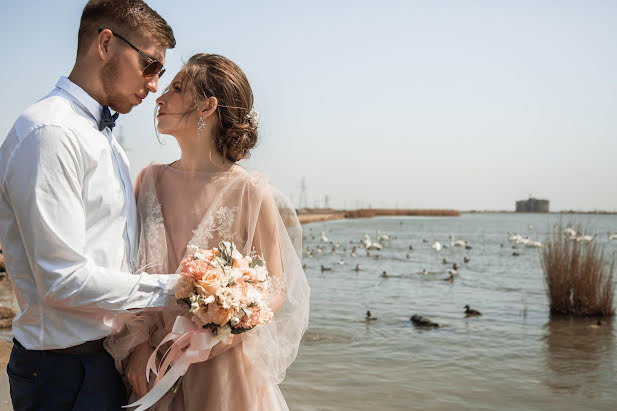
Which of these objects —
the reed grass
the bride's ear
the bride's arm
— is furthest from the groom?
the reed grass

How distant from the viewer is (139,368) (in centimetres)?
238

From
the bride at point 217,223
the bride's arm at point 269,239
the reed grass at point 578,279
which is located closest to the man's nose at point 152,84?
the bride at point 217,223

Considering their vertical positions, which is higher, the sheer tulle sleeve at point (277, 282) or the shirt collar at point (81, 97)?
the shirt collar at point (81, 97)

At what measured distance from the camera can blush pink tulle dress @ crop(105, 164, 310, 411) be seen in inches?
99.3

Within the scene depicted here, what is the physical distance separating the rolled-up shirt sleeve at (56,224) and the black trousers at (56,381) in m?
0.27

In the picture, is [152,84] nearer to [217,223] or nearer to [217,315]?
[217,223]

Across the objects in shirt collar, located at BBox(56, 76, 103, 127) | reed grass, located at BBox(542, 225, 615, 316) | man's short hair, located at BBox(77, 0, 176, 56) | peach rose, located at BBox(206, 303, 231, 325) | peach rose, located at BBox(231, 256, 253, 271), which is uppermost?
man's short hair, located at BBox(77, 0, 176, 56)

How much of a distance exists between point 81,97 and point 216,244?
2.77 feet

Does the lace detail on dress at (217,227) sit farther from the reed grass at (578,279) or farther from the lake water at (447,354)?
the reed grass at (578,279)

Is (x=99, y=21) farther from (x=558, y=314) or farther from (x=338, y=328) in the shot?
(x=558, y=314)

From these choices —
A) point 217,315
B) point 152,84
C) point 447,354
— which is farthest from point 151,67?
point 447,354

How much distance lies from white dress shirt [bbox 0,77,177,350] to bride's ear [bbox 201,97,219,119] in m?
0.46

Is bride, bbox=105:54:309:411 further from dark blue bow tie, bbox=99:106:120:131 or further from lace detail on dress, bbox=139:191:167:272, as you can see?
dark blue bow tie, bbox=99:106:120:131

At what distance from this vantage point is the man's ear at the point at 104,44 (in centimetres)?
240
